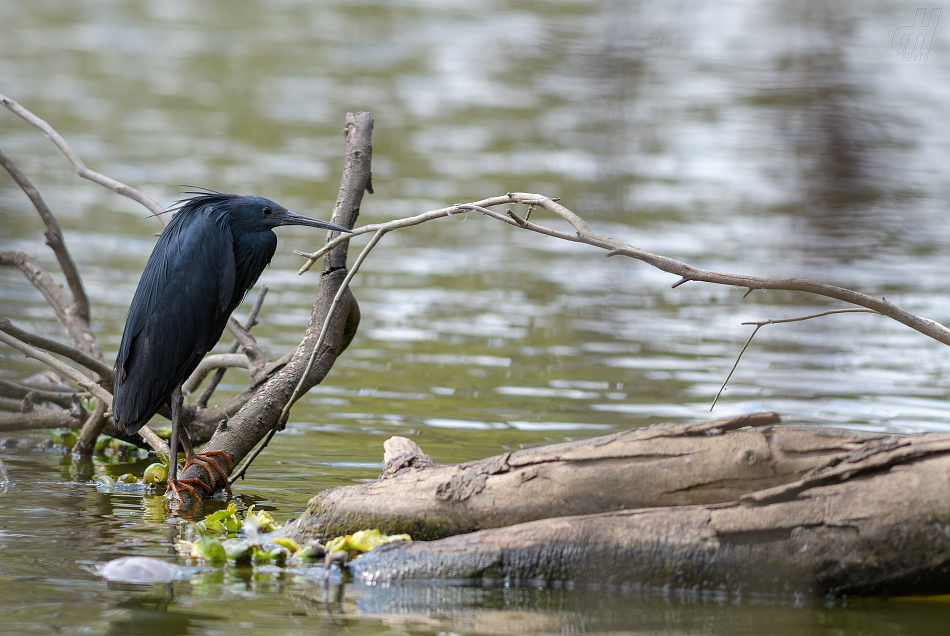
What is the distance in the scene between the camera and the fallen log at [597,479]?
3633 mm

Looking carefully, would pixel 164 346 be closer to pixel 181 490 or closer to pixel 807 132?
pixel 181 490

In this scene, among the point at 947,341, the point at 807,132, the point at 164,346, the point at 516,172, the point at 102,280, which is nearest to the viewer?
the point at 807,132

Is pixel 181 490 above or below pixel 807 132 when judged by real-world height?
below

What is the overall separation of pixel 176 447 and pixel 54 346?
0.88 m

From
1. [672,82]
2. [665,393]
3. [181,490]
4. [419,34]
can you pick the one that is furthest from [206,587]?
[419,34]

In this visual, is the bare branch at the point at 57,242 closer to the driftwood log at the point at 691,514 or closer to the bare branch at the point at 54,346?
the bare branch at the point at 54,346

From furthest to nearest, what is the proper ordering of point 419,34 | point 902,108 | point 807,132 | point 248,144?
point 419,34 < point 248,144 < point 902,108 < point 807,132

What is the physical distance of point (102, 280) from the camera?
1030cm

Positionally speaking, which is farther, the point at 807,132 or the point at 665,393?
the point at 665,393

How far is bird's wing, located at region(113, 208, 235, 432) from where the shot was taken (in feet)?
15.8

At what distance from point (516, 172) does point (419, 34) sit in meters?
7.97

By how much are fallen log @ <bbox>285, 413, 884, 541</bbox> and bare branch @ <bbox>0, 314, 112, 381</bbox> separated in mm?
1859

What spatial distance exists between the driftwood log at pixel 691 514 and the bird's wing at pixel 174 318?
1286 mm

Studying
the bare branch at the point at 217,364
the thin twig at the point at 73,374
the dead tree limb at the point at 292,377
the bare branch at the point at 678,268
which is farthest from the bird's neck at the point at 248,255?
the bare branch at the point at 678,268
